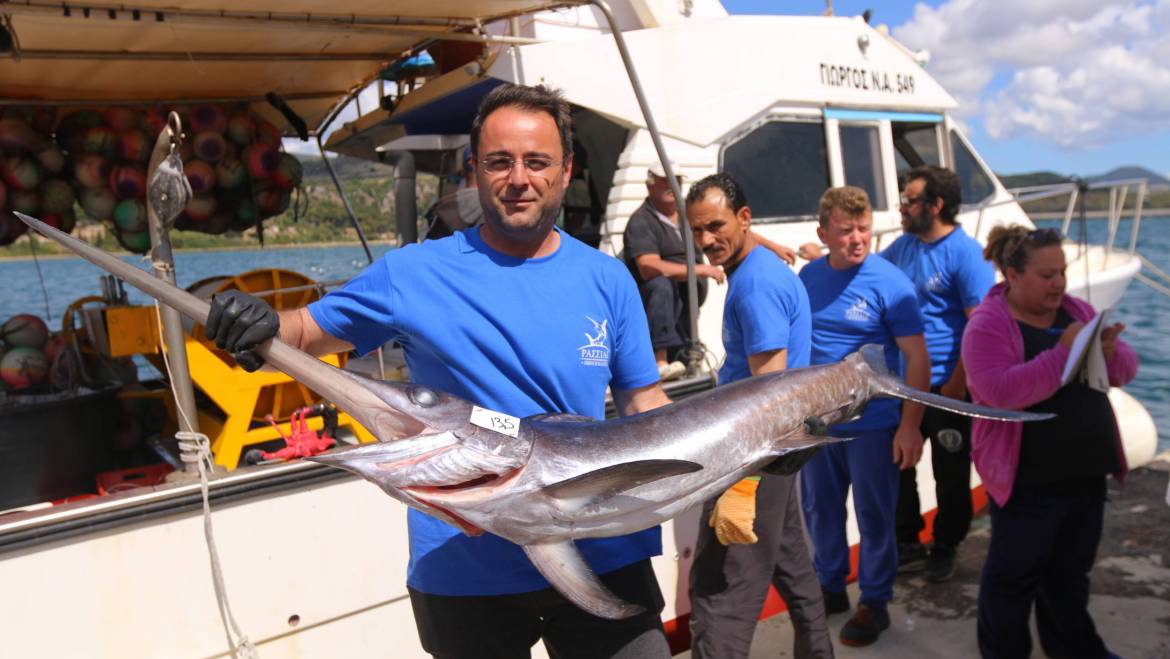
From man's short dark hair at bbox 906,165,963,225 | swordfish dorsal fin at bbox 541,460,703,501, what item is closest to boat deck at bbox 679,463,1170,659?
man's short dark hair at bbox 906,165,963,225

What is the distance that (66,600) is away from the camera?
2.88 metres

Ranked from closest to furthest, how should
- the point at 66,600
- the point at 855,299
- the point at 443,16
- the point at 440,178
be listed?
1. the point at 66,600
2. the point at 855,299
3. the point at 443,16
4. the point at 440,178

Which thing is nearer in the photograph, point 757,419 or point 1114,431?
point 757,419

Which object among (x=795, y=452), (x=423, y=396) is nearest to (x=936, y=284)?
(x=795, y=452)

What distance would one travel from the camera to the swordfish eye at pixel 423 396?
5.52 ft

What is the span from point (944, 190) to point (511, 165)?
3.60 m

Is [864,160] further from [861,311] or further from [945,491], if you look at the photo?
[861,311]

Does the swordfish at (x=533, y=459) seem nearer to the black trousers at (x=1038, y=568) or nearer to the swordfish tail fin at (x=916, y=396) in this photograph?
the swordfish tail fin at (x=916, y=396)

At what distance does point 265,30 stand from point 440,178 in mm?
2813

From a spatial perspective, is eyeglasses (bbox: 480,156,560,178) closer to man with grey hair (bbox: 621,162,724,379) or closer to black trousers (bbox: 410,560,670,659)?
black trousers (bbox: 410,560,670,659)

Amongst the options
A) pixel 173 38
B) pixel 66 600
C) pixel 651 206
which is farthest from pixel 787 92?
pixel 66 600

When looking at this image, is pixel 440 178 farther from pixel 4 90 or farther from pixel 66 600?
pixel 66 600

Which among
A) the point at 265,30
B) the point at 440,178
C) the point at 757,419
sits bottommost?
the point at 757,419

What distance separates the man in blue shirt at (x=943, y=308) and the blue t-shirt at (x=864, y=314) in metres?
0.84
